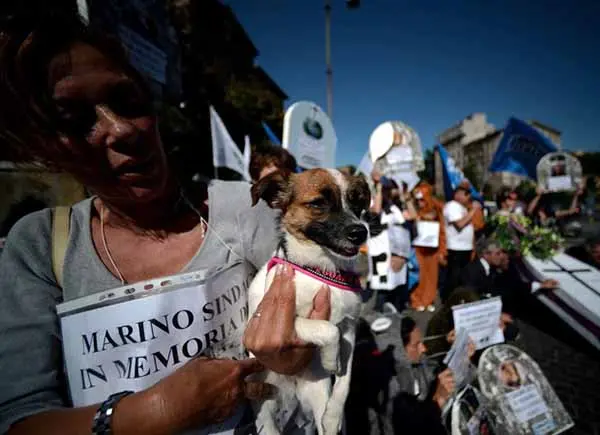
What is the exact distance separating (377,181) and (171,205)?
5000 mm

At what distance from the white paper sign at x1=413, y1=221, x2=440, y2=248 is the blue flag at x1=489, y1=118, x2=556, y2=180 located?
245cm

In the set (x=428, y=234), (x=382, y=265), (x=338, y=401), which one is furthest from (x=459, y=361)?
(x=428, y=234)

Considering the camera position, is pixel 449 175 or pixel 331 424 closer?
pixel 331 424

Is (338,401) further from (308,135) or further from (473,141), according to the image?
(473,141)

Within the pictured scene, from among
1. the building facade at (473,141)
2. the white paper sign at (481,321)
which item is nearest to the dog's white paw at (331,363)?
the white paper sign at (481,321)

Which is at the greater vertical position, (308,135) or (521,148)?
(308,135)

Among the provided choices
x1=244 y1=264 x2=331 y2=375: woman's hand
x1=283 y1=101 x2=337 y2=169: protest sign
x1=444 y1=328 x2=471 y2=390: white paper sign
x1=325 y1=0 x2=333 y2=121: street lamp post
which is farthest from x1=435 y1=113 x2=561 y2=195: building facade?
x1=244 y1=264 x2=331 y2=375: woman's hand

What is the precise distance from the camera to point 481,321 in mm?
3234

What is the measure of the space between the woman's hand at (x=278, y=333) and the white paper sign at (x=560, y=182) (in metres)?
8.09

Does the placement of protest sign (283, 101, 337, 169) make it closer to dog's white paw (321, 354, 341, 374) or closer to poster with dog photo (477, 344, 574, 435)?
dog's white paw (321, 354, 341, 374)

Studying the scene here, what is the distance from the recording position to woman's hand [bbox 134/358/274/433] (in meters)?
0.99

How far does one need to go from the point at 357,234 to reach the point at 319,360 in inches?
31.1

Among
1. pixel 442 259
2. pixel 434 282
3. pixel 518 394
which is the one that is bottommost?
pixel 434 282

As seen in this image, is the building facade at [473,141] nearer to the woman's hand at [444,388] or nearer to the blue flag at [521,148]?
the blue flag at [521,148]
